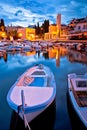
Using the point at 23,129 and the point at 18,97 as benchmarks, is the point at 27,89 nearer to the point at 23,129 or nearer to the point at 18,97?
the point at 18,97

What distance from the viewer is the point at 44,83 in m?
9.37

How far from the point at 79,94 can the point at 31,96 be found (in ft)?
6.68

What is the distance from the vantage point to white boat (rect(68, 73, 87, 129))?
673 centimetres

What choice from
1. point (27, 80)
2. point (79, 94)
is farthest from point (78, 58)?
point (79, 94)

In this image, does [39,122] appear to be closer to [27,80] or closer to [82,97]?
[82,97]

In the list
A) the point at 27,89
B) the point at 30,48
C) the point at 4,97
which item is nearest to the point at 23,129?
the point at 27,89

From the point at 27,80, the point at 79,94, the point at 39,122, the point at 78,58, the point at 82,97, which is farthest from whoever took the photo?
the point at 78,58

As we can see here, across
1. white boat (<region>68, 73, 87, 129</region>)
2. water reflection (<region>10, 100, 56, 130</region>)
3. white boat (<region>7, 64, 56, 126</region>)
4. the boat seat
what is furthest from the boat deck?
the boat seat

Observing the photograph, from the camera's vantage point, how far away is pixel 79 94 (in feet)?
28.6

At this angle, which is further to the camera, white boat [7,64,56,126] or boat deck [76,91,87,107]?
boat deck [76,91,87,107]

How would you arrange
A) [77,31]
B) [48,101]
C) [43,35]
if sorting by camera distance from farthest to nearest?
[43,35] < [77,31] < [48,101]

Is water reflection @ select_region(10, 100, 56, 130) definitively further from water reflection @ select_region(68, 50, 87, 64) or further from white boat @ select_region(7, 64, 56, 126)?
water reflection @ select_region(68, 50, 87, 64)

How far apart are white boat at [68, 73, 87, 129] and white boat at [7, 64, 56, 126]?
29.4 inches

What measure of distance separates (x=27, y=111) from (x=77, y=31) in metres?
52.8
